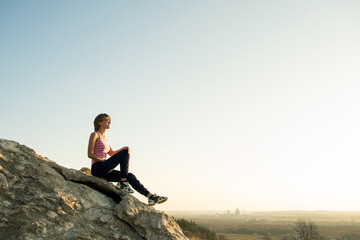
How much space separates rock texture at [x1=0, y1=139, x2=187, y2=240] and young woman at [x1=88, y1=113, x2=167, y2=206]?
0.21 metres

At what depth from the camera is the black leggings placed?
6203 mm

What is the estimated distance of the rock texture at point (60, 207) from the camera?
15.5ft

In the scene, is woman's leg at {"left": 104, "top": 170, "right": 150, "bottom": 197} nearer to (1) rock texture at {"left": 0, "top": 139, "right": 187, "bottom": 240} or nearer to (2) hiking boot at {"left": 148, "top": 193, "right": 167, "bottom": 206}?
(2) hiking boot at {"left": 148, "top": 193, "right": 167, "bottom": 206}

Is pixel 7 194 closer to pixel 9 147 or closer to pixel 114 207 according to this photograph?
pixel 9 147

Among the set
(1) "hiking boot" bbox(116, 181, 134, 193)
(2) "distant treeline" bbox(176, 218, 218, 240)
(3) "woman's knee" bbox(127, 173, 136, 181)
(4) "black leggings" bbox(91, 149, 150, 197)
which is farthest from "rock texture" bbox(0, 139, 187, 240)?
(2) "distant treeline" bbox(176, 218, 218, 240)

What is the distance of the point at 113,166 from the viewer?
6.27 meters

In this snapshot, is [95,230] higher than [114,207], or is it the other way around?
[114,207]

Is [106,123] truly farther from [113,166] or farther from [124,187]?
[124,187]

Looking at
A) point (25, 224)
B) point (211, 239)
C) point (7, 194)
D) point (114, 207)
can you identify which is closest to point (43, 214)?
point (25, 224)

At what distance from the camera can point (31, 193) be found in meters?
5.05

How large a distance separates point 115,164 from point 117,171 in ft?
1.13

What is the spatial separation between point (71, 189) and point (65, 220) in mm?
738

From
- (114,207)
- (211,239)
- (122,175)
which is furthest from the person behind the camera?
(211,239)

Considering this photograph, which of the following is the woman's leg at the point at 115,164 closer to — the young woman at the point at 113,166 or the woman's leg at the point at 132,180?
the young woman at the point at 113,166
